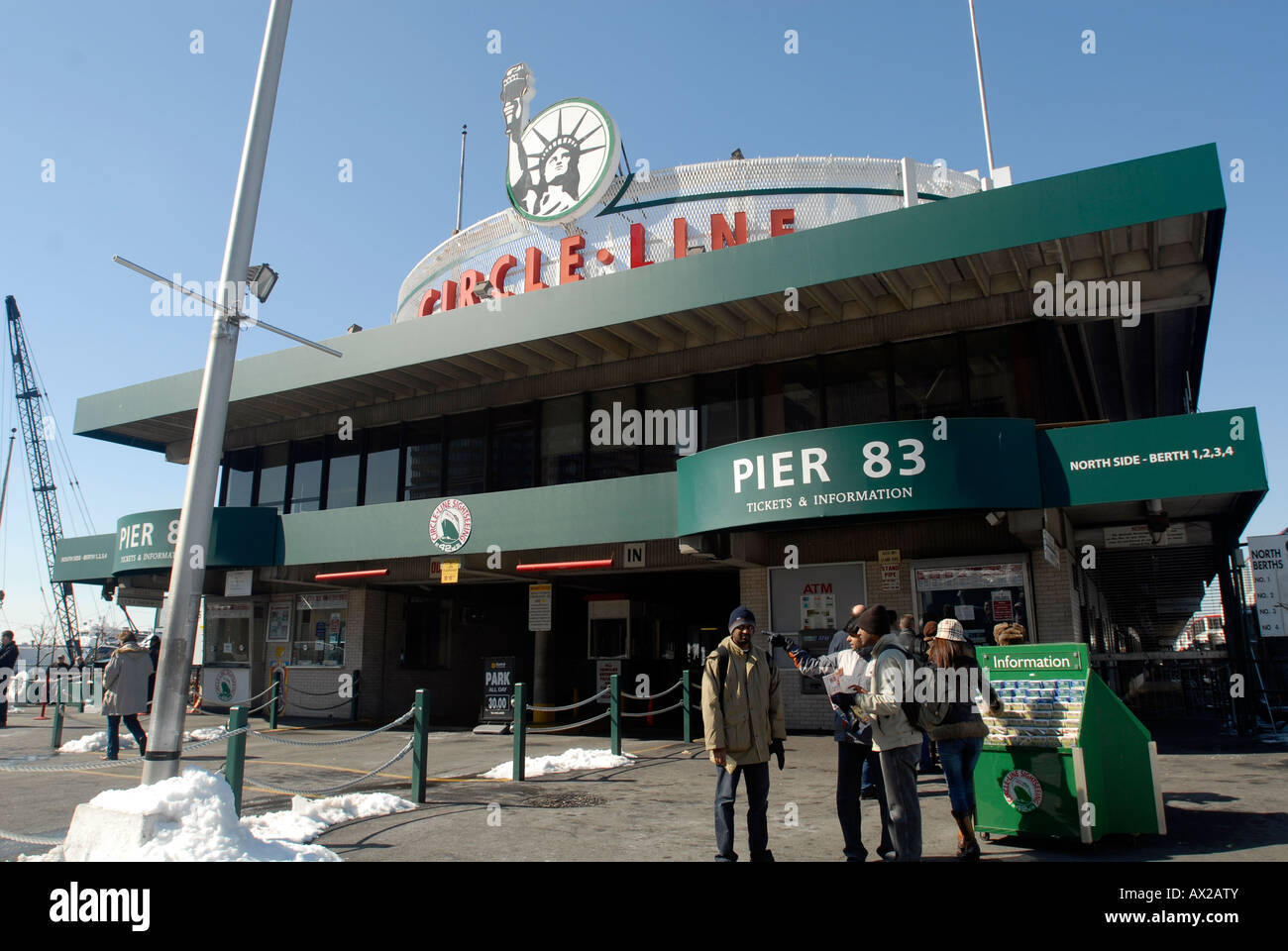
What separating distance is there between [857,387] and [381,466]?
11.5 m

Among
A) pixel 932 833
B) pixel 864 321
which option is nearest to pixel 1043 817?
pixel 932 833

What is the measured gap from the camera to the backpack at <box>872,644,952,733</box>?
5.93 meters

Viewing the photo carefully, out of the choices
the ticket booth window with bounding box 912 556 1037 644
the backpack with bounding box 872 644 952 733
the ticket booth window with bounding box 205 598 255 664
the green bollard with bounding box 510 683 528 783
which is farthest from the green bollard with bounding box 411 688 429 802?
the ticket booth window with bounding box 205 598 255 664

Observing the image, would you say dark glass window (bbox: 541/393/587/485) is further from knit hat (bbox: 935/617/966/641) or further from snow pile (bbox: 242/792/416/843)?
knit hat (bbox: 935/617/966/641)

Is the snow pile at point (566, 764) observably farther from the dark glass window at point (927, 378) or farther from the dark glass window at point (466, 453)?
the dark glass window at point (466, 453)

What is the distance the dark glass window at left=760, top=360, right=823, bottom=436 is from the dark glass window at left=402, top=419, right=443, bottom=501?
795 centimetres

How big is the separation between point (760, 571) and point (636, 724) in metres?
5.30

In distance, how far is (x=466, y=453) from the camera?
64.3ft

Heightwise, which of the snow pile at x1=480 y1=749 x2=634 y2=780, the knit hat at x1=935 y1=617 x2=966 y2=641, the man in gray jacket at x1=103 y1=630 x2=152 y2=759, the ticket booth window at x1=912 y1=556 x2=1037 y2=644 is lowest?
the snow pile at x1=480 y1=749 x2=634 y2=780

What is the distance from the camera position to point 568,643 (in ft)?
77.4

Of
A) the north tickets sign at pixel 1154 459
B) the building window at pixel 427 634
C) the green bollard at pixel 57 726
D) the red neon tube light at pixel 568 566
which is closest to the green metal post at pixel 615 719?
the red neon tube light at pixel 568 566

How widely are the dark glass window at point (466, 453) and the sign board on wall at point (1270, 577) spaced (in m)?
14.8

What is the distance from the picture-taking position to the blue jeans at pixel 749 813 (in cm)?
623
